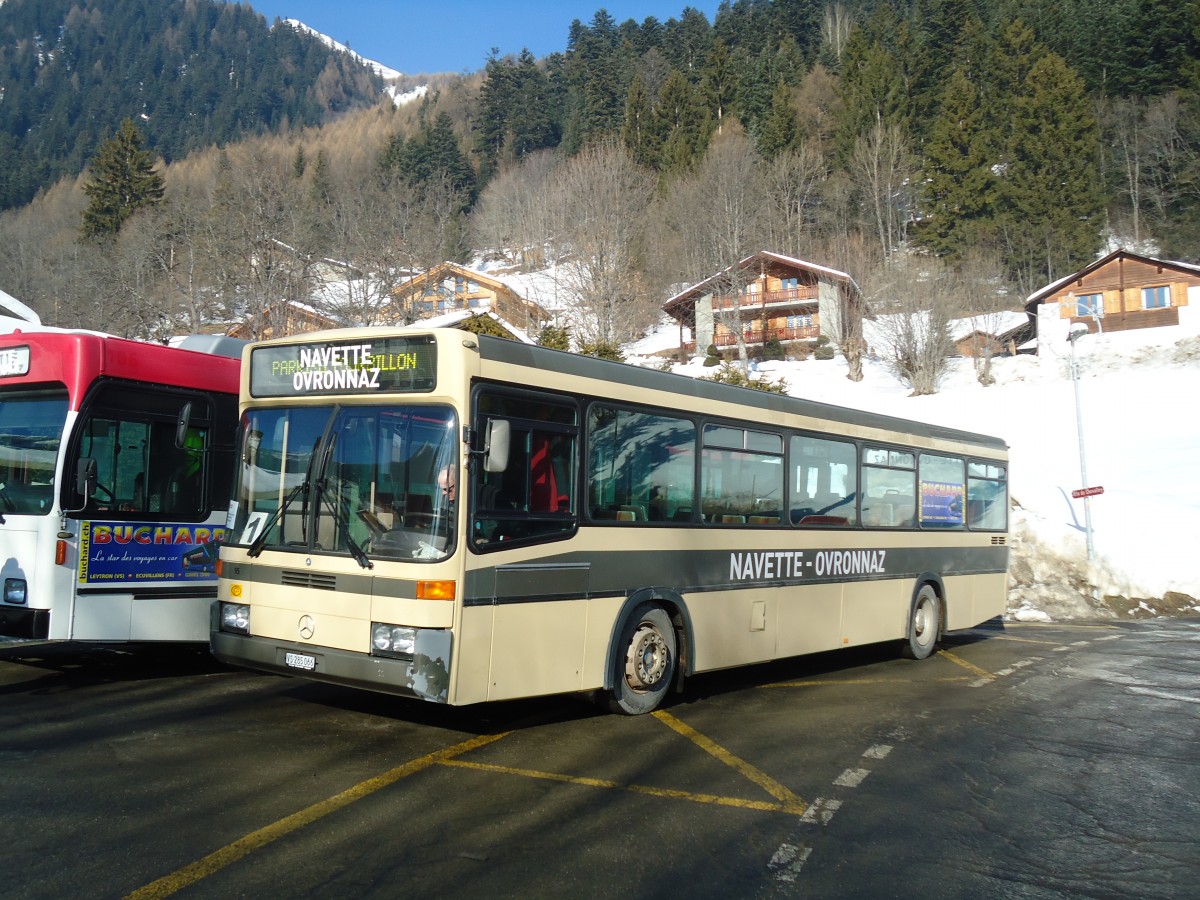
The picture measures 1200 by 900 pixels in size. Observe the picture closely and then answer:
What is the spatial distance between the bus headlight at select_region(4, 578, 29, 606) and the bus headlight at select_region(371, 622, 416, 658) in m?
3.80

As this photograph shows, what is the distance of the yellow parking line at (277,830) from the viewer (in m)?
4.54

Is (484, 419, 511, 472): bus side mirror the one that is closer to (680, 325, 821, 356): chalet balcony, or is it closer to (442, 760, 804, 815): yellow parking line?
(442, 760, 804, 815): yellow parking line

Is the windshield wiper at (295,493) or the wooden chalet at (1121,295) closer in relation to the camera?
the windshield wiper at (295,493)

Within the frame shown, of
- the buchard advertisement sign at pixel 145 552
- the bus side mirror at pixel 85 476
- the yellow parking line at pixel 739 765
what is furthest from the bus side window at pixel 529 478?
the bus side mirror at pixel 85 476

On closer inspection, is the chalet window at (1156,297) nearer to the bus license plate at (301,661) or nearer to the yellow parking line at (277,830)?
the yellow parking line at (277,830)

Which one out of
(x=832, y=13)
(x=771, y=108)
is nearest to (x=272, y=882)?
(x=771, y=108)

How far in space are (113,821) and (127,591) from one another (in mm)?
4144

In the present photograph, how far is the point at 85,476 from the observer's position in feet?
28.1

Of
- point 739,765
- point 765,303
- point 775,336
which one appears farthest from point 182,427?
point 775,336

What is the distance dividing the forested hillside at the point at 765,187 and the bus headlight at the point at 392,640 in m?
38.9

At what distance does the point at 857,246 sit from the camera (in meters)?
63.6

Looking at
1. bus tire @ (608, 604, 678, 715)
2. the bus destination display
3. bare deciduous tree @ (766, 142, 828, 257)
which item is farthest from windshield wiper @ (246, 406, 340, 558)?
bare deciduous tree @ (766, 142, 828, 257)

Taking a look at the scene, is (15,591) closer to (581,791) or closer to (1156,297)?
(581,791)

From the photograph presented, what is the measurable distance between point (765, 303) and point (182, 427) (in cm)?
5410
